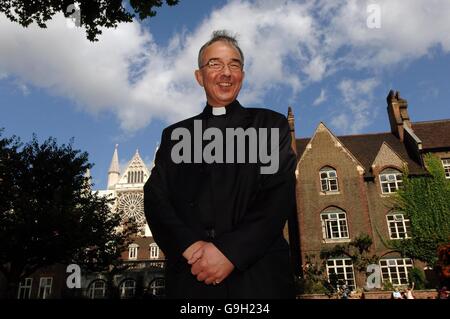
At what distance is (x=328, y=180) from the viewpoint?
99.1 ft

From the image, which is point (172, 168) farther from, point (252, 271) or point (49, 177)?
point (49, 177)

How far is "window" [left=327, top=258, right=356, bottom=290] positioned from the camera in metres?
26.9

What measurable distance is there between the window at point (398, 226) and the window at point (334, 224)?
335cm

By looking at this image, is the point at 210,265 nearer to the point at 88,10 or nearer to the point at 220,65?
the point at 220,65

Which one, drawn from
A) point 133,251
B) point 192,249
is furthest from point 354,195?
point 133,251

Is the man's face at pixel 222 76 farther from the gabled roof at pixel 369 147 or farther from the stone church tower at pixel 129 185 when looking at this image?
the stone church tower at pixel 129 185

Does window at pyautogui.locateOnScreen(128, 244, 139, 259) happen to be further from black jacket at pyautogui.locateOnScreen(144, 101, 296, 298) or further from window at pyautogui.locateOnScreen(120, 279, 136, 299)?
black jacket at pyautogui.locateOnScreen(144, 101, 296, 298)

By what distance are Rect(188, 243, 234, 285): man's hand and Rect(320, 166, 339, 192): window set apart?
2906cm

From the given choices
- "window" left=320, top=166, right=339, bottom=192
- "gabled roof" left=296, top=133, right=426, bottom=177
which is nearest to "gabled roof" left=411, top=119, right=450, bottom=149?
"gabled roof" left=296, top=133, right=426, bottom=177

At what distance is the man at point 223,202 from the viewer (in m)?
2.11

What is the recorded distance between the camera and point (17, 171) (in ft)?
78.5

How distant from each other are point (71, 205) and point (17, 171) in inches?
181
